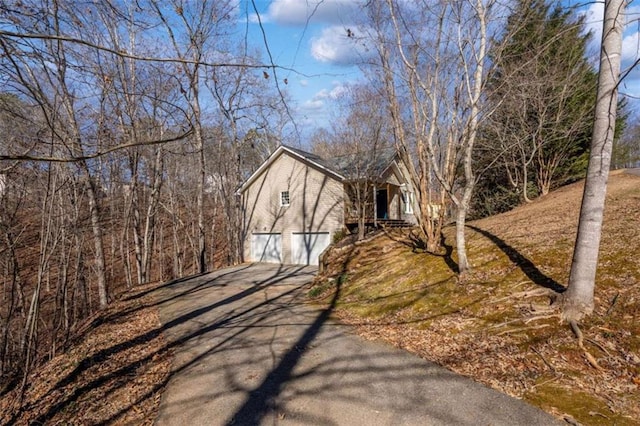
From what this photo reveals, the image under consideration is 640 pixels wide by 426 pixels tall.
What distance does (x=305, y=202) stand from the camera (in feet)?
57.7

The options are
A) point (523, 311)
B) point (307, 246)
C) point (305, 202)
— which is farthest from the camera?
point (305, 202)

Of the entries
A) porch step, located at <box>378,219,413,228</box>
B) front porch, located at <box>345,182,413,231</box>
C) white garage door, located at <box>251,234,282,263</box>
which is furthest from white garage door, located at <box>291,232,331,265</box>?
porch step, located at <box>378,219,413,228</box>

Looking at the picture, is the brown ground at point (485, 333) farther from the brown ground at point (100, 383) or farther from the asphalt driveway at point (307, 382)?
the asphalt driveway at point (307, 382)

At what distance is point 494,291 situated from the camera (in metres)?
5.74

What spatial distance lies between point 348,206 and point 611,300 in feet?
40.6

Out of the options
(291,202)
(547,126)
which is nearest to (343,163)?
(291,202)

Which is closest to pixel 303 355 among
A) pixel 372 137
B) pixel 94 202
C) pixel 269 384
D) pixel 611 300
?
pixel 269 384

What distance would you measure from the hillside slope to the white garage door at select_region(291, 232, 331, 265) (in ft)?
23.3

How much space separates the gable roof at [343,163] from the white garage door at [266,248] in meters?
3.39

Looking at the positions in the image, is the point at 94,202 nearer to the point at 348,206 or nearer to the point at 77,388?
the point at 77,388

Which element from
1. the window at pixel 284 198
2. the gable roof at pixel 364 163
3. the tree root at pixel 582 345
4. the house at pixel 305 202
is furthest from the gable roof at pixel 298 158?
the tree root at pixel 582 345

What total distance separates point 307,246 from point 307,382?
1317 cm

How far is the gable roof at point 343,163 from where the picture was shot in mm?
14070

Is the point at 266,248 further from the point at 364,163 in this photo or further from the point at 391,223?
the point at 364,163
